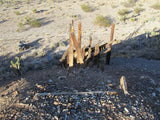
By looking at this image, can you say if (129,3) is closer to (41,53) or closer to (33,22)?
(33,22)

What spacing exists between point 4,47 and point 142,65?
11019 mm

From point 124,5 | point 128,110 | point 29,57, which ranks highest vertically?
point 124,5

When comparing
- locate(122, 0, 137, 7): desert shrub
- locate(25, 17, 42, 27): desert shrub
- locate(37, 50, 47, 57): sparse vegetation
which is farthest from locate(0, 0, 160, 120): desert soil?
locate(122, 0, 137, 7): desert shrub

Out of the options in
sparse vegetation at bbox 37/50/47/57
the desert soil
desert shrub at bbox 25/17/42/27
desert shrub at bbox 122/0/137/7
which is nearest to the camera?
the desert soil

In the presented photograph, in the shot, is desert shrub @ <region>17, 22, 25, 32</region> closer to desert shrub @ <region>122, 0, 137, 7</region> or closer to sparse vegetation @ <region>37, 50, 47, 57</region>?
sparse vegetation @ <region>37, 50, 47, 57</region>

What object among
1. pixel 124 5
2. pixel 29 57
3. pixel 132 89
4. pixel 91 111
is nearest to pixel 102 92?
pixel 91 111

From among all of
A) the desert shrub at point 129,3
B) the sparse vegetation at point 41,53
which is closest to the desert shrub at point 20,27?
the sparse vegetation at point 41,53

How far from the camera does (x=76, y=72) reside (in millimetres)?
6348

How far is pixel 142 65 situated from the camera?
8492 mm

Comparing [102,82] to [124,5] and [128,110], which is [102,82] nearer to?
[128,110]

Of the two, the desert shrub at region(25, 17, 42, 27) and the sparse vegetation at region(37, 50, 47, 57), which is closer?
the sparse vegetation at region(37, 50, 47, 57)

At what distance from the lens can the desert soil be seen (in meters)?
3.89

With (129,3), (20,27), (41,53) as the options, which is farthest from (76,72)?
(129,3)

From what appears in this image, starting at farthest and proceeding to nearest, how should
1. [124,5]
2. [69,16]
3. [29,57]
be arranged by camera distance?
[124,5], [69,16], [29,57]
